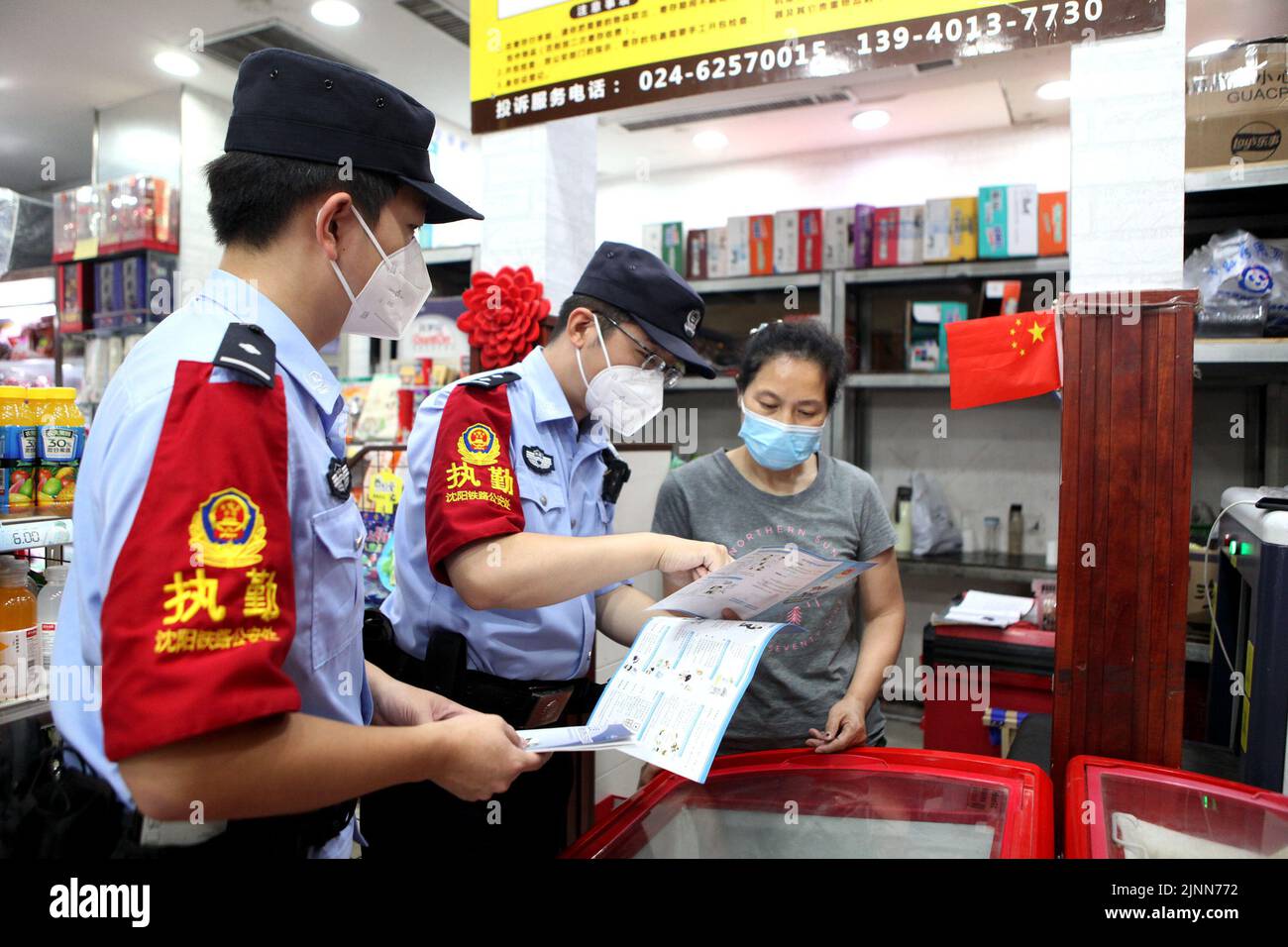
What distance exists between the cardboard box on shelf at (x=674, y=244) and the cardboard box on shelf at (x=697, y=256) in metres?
0.04

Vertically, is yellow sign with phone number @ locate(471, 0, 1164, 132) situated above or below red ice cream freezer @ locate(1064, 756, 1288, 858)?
above

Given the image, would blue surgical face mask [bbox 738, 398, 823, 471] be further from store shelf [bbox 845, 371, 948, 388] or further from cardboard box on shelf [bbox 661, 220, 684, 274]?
cardboard box on shelf [bbox 661, 220, 684, 274]

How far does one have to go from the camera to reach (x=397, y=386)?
13.4 feet

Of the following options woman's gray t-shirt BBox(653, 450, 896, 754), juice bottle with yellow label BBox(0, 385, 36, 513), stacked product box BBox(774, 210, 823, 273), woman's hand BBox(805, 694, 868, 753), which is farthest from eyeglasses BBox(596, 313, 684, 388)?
stacked product box BBox(774, 210, 823, 273)

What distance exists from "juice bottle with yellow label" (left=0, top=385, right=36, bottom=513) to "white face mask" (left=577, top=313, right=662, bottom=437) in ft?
3.66

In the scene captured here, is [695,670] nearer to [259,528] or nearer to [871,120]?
[259,528]

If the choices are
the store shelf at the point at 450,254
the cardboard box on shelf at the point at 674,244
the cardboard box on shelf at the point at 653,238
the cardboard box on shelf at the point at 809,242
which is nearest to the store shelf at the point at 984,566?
the cardboard box on shelf at the point at 809,242

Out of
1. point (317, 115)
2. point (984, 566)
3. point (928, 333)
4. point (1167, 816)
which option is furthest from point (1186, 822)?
point (928, 333)

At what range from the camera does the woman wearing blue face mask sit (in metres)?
2.04

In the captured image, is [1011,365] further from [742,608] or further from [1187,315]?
[742,608]

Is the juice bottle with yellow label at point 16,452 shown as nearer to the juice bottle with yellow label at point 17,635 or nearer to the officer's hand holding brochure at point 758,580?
the juice bottle with yellow label at point 17,635
